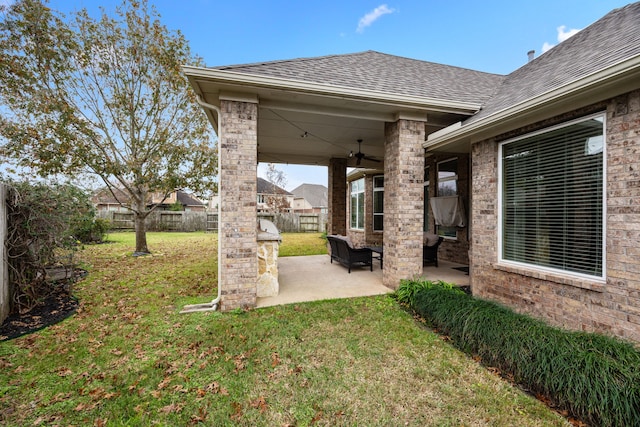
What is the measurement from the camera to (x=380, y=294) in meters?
5.38

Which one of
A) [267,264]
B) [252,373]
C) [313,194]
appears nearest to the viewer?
[252,373]

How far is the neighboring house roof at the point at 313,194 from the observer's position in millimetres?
43094

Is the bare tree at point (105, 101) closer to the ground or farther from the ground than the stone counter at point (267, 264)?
farther from the ground

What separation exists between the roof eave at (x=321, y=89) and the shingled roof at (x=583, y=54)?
72cm

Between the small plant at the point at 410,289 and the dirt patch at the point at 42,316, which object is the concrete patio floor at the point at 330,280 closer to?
the small plant at the point at 410,289

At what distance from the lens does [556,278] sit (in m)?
3.62

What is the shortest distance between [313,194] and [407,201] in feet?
128

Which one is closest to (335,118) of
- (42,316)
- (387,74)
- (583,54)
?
(387,74)

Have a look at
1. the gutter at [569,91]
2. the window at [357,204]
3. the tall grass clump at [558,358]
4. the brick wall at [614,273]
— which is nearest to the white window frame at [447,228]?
the gutter at [569,91]

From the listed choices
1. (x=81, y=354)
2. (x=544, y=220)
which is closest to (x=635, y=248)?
(x=544, y=220)

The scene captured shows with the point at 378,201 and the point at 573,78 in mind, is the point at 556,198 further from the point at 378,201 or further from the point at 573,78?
the point at 378,201

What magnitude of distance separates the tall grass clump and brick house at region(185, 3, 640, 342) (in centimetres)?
86

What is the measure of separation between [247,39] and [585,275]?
13377 millimetres

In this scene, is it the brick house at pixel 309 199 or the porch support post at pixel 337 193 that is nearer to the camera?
the porch support post at pixel 337 193
